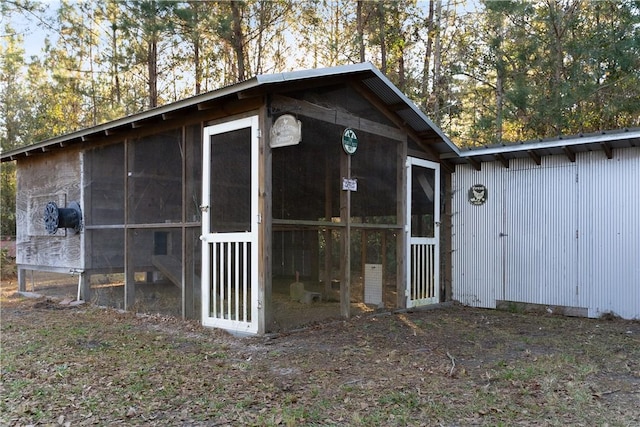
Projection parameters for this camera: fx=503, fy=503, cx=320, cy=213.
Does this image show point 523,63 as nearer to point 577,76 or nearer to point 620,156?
point 577,76

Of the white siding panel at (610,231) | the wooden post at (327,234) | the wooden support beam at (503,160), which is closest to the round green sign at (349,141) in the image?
the wooden post at (327,234)

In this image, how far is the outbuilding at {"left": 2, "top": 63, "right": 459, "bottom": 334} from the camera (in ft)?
17.7

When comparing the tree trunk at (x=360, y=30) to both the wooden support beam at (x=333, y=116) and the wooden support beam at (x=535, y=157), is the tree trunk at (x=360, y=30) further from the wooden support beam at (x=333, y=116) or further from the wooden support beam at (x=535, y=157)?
the wooden support beam at (x=535, y=157)

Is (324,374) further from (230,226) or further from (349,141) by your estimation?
(349,141)

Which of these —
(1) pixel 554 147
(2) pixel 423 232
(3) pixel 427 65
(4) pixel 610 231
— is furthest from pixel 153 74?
(4) pixel 610 231

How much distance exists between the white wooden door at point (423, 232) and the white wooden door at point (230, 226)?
2.82m

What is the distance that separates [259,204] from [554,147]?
13.7 feet

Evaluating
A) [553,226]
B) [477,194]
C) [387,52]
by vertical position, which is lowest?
[553,226]

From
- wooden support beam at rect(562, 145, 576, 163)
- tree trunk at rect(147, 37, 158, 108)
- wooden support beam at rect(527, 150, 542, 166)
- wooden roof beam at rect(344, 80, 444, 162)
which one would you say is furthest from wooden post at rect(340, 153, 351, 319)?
tree trunk at rect(147, 37, 158, 108)

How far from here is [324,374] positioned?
3992 mm

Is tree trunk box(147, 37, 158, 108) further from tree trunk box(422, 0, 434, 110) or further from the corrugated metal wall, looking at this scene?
the corrugated metal wall

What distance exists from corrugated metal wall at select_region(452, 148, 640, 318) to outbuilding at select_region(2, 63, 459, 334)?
47 centimetres

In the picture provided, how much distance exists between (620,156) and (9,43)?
18.2 metres

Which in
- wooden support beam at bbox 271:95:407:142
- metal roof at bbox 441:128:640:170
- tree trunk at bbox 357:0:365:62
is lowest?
metal roof at bbox 441:128:640:170
